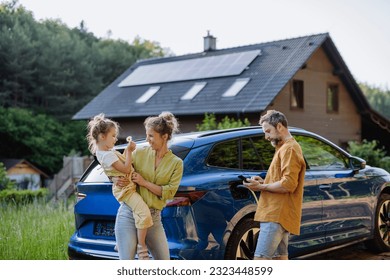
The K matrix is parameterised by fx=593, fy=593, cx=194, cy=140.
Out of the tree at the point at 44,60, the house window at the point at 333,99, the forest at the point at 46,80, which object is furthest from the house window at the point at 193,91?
the house window at the point at 333,99

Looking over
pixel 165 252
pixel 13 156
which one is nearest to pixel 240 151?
pixel 165 252

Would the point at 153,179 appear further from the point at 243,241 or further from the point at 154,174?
the point at 243,241

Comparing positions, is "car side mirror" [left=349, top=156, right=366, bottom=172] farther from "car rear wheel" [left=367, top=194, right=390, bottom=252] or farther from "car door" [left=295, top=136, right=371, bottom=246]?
"car rear wheel" [left=367, top=194, right=390, bottom=252]

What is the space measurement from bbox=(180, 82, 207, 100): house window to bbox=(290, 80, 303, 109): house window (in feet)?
9.90

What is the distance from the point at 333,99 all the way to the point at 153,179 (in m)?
16.3

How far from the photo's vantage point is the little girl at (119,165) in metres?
3.21

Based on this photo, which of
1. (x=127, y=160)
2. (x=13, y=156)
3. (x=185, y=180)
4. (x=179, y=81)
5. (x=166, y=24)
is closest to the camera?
(x=127, y=160)

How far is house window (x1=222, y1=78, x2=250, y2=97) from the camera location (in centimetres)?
1770

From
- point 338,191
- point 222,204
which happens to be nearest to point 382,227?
point 338,191

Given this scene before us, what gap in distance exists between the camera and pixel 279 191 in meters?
3.50

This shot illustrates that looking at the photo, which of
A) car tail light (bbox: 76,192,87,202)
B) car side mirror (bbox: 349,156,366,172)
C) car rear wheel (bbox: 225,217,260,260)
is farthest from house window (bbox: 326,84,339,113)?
car tail light (bbox: 76,192,87,202)

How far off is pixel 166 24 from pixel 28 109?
6.86 metres

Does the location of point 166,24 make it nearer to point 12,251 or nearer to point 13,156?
point 12,251

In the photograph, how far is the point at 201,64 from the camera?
800 inches
